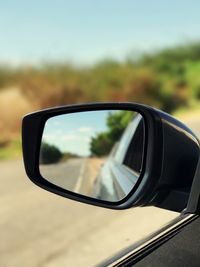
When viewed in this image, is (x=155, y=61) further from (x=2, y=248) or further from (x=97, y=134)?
(x=97, y=134)

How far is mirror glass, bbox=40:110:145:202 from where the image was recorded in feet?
4.36

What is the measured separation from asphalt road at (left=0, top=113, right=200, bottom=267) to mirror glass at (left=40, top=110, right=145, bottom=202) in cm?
44

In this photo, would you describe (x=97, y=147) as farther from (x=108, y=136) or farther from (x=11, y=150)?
(x=11, y=150)

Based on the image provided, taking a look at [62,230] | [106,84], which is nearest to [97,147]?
[62,230]

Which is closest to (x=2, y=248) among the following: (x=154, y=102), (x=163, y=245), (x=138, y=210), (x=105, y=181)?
(x=138, y=210)

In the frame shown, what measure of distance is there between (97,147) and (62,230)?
3.04 m

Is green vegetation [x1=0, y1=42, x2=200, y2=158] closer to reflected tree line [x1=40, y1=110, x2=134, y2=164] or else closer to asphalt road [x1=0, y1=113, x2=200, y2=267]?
asphalt road [x1=0, y1=113, x2=200, y2=267]

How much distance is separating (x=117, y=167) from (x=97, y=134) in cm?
35

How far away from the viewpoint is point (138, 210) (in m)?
4.21

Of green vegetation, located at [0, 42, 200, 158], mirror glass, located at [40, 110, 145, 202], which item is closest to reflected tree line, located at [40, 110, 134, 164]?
mirror glass, located at [40, 110, 145, 202]

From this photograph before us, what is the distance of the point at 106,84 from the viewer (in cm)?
2827

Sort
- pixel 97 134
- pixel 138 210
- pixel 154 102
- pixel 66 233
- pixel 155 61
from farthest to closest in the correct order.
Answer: pixel 155 61
pixel 154 102
pixel 66 233
pixel 138 210
pixel 97 134

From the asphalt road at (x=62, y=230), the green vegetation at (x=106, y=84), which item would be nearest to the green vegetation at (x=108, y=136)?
the asphalt road at (x=62, y=230)

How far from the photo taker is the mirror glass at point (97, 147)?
1330 mm
